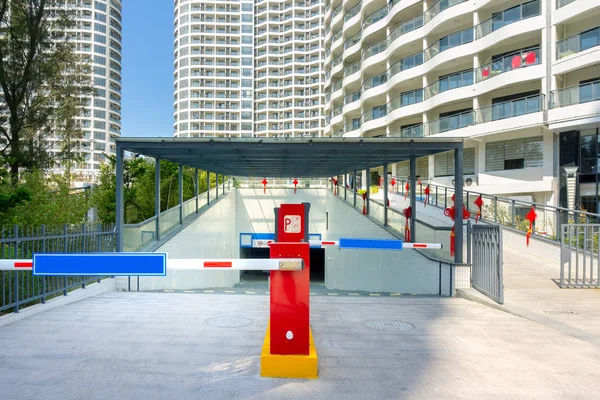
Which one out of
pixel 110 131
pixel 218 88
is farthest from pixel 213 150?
pixel 110 131

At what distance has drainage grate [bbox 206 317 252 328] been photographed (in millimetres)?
6164

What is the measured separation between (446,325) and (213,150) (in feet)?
27.0

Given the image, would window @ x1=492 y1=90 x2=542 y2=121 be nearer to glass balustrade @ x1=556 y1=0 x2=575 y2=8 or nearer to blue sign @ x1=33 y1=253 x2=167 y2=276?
glass balustrade @ x1=556 y1=0 x2=575 y2=8

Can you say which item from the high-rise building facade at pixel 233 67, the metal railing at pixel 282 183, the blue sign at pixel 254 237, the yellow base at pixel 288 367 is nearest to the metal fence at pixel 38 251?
the yellow base at pixel 288 367

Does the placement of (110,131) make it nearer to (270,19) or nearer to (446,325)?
(270,19)

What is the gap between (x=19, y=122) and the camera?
20.1 metres

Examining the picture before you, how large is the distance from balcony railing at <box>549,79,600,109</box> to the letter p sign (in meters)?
21.2

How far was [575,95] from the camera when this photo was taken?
20.6 metres

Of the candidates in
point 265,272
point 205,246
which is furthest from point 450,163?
point 205,246

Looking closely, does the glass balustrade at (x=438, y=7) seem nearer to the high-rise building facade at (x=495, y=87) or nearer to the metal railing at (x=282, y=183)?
the high-rise building facade at (x=495, y=87)

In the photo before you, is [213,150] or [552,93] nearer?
[213,150]

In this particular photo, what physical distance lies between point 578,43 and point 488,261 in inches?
744

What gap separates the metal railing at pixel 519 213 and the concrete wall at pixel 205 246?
34.3 feet

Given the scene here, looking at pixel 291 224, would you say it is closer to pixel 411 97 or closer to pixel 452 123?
pixel 452 123
